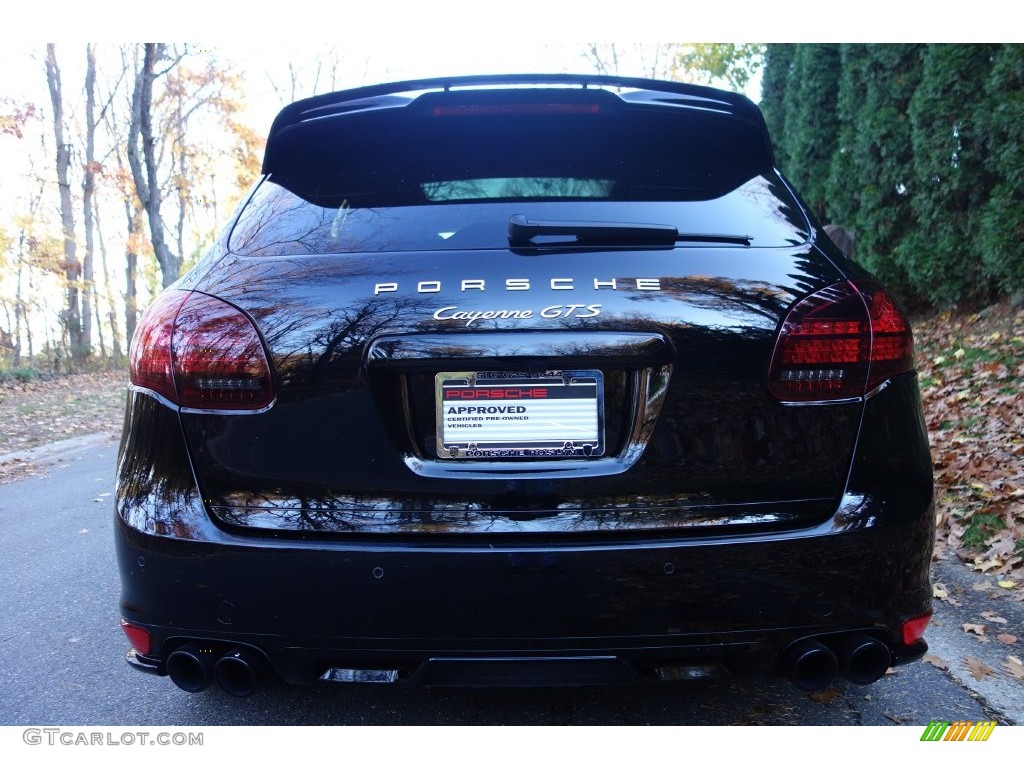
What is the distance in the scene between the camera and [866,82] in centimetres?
1035

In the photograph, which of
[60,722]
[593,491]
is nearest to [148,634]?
[60,722]

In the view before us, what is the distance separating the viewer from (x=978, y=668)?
281cm

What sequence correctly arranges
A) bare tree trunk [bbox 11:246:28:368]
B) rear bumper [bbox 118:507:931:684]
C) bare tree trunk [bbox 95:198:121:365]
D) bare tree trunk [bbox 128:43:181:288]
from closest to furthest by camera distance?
1. rear bumper [bbox 118:507:931:684]
2. bare tree trunk [bbox 128:43:181:288]
3. bare tree trunk [bbox 11:246:28:368]
4. bare tree trunk [bbox 95:198:121:365]

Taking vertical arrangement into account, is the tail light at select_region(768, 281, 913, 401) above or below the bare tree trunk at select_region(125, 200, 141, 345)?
above

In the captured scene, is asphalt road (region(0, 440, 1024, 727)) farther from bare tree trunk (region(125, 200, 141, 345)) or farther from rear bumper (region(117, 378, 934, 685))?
bare tree trunk (region(125, 200, 141, 345))

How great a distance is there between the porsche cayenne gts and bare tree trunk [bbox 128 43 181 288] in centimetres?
1427

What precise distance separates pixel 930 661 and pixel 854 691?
477 mm

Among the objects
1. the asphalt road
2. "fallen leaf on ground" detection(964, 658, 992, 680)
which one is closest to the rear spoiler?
the asphalt road

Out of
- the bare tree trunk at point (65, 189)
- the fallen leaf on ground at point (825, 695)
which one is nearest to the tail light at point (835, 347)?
the fallen leaf on ground at point (825, 695)

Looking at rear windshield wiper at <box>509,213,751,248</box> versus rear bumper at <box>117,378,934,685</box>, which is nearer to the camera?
rear bumper at <box>117,378,934,685</box>

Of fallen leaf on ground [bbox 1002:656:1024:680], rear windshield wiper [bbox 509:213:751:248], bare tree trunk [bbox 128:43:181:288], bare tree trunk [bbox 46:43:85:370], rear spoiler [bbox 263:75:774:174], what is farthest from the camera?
bare tree trunk [bbox 46:43:85:370]

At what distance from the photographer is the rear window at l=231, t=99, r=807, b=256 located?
2.06 meters

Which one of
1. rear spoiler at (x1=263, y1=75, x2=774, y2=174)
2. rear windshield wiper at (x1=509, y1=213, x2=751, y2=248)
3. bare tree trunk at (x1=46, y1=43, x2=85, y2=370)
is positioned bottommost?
bare tree trunk at (x1=46, y1=43, x2=85, y2=370)

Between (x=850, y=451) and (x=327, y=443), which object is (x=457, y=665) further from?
(x=850, y=451)
